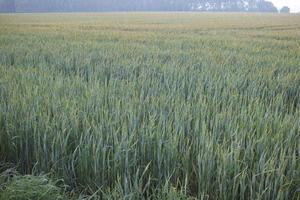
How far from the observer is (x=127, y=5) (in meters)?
88.4

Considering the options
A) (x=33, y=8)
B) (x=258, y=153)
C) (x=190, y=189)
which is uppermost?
(x=33, y=8)

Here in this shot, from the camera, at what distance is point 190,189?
6.13 ft

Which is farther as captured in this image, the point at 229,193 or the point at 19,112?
the point at 19,112

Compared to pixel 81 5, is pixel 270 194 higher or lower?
lower

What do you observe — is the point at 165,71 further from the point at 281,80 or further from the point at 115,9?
the point at 115,9

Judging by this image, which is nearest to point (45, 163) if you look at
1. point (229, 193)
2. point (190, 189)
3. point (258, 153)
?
point (190, 189)

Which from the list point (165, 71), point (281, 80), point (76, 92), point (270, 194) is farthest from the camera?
point (165, 71)

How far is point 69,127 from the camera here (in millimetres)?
2250

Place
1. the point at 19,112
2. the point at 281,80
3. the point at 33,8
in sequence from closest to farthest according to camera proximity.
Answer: the point at 19,112
the point at 281,80
the point at 33,8

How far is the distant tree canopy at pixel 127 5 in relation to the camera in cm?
7781

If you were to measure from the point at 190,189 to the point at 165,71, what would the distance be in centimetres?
271

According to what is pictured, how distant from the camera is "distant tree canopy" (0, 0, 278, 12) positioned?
77.8 metres

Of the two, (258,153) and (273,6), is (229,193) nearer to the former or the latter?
(258,153)

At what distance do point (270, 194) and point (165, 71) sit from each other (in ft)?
9.71
